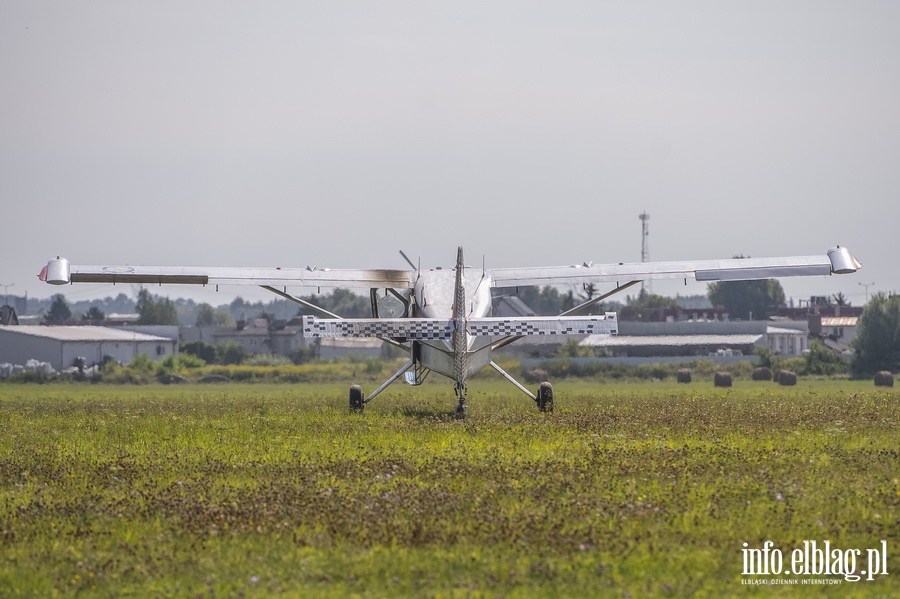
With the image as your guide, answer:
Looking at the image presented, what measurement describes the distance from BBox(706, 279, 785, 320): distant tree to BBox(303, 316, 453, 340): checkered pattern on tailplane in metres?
102

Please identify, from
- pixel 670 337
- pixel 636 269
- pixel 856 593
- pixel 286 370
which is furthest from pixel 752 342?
pixel 856 593

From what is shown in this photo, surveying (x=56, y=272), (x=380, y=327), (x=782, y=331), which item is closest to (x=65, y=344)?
(x=56, y=272)

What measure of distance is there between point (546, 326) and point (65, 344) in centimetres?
5189

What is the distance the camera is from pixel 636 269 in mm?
24359

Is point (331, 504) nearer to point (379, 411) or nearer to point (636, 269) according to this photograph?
point (379, 411)

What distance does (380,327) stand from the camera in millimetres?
19156

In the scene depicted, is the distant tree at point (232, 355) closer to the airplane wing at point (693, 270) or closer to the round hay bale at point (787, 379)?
the round hay bale at point (787, 379)

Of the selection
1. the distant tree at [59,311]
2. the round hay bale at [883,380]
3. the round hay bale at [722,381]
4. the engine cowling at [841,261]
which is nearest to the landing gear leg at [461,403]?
the engine cowling at [841,261]

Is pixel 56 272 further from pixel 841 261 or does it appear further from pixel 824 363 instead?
pixel 824 363

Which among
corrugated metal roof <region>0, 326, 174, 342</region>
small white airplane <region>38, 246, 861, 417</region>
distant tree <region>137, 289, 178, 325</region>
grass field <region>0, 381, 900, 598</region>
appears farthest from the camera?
distant tree <region>137, 289, 178, 325</region>

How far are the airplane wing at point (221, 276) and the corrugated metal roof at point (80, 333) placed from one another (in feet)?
142

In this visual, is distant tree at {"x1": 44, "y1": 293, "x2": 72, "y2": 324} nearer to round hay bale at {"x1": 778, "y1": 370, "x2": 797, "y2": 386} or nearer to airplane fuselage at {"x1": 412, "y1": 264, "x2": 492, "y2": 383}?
round hay bale at {"x1": 778, "y1": 370, "x2": 797, "y2": 386}

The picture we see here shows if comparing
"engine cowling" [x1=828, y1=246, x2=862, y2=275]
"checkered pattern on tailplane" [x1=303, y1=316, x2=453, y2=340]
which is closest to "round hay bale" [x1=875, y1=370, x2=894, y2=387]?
"engine cowling" [x1=828, y1=246, x2=862, y2=275]

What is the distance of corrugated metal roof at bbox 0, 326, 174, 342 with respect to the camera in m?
65.8
